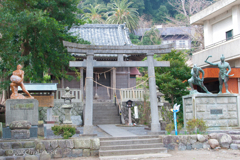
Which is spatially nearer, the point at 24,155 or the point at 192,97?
the point at 24,155

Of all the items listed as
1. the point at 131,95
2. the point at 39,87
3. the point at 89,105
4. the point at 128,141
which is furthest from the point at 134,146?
the point at 131,95

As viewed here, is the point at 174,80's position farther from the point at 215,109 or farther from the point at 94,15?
the point at 94,15

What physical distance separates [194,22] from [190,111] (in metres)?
12.1

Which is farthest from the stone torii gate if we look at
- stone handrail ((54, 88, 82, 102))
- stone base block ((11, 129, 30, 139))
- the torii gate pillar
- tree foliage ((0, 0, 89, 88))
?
stone handrail ((54, 88, 82, 102))

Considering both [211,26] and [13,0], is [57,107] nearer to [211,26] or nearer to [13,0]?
[13,0]

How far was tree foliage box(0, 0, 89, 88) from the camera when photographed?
12.7 metres

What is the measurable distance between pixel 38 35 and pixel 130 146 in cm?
913

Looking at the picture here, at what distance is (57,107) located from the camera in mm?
18078

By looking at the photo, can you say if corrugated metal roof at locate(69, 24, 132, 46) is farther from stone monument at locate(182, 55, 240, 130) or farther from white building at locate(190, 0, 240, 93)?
stone monument at locate(182, 55, 240, 130)

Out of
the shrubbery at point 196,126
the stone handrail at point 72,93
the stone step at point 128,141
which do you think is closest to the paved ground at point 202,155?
the stone step at point 128,141

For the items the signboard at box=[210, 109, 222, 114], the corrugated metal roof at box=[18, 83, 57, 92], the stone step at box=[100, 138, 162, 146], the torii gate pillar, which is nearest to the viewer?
the stone step at box=[100, 138, 162, 146]

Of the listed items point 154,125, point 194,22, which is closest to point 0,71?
point 154,125

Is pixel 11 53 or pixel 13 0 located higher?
pixel 13 0

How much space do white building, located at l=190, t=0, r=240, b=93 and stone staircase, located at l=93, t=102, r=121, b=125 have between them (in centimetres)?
715
